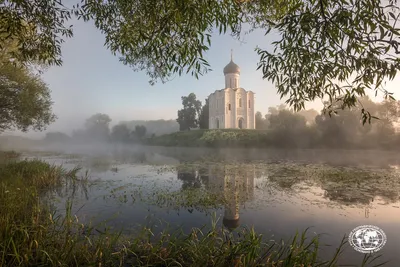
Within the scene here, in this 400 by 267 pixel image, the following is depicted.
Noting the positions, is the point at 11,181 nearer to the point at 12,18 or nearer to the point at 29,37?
the point at 29,37

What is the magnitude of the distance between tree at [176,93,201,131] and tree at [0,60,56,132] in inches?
2043

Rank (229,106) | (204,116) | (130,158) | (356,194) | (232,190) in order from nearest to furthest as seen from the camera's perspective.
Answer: (356,194)
(232,190)
(130,158)
(229,106)
(204,116)

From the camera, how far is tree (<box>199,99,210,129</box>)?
72438 millimetres

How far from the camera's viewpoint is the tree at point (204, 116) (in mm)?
72438

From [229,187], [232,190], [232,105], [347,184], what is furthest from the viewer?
[232,105]

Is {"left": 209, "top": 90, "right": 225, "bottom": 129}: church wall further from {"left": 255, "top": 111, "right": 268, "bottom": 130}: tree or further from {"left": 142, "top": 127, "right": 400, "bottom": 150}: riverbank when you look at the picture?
{"left": 255, "top": 111, "right": 268, "bottom": 130}: tree

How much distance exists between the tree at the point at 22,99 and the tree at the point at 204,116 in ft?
170

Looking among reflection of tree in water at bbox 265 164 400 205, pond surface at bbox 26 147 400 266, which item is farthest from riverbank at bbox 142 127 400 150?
pond surface at bbox 26 147 400 266

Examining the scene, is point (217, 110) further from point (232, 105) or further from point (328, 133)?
point (328, 133)

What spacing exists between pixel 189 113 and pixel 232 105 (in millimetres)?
15513

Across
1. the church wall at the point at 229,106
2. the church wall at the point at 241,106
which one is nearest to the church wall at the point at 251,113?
the church wall at the point at 241,106

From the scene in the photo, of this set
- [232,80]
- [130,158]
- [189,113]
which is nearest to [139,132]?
[189,113]

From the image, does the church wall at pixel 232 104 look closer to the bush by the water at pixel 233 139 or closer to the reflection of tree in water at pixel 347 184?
the bush by the water at pixel 233 139

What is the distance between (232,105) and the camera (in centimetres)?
6538
